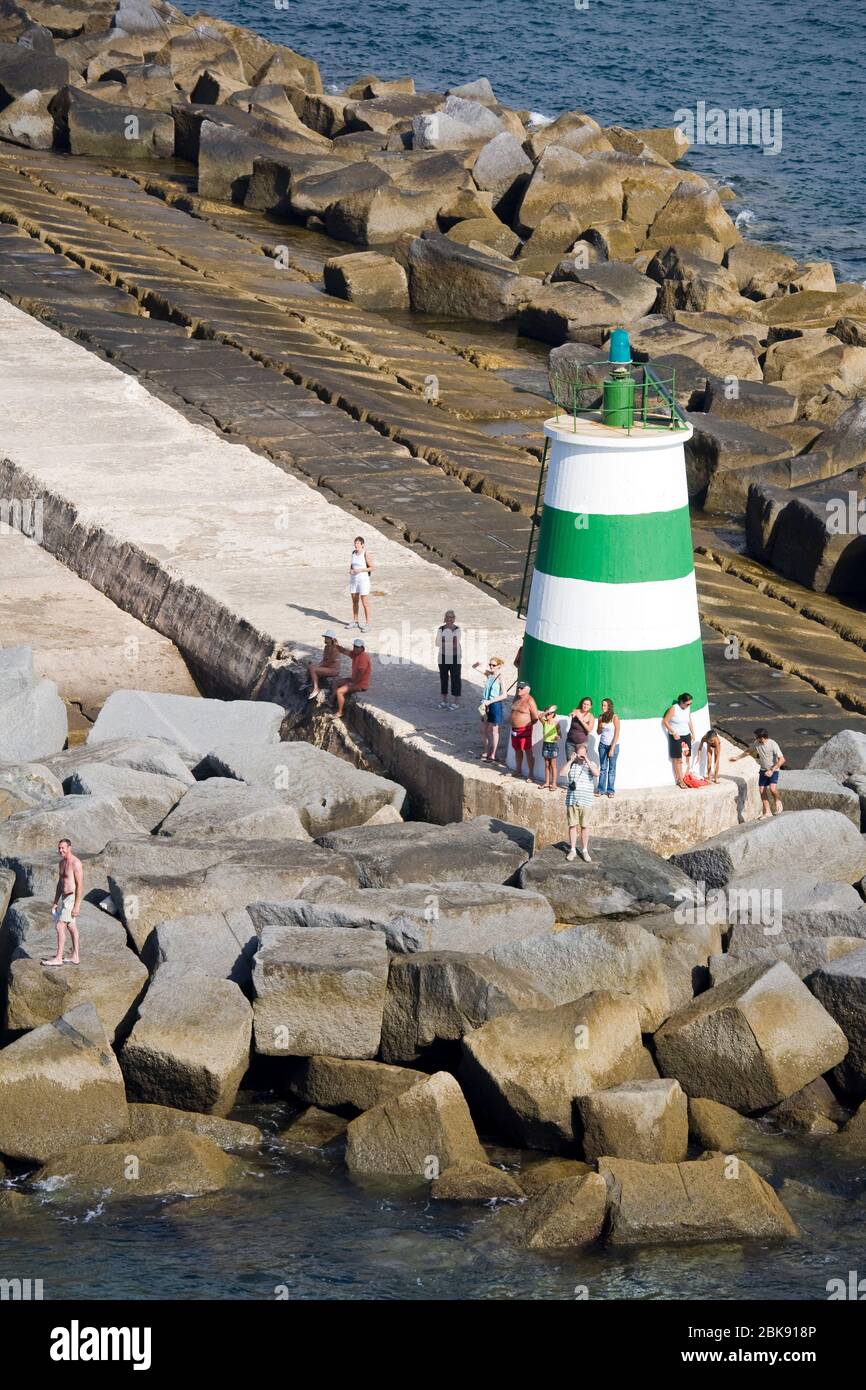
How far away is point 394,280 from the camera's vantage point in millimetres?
32344

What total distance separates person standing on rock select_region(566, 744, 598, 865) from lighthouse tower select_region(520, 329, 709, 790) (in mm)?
590

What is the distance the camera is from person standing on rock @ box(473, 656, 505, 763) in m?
14.9

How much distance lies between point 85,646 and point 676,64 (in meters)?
55.7

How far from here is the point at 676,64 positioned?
69125mm

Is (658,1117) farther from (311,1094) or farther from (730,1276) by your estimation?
(311,1094)

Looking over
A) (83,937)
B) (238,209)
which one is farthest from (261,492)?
(238,209)

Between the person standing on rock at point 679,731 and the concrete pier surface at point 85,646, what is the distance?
16.5 ft

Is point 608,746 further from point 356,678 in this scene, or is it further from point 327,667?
point 327,667

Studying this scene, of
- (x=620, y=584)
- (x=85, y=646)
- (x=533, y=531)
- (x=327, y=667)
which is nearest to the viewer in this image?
(x=620, y=584)

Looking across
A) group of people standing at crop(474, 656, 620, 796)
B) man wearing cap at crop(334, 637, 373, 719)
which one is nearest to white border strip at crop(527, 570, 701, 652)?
group of people standing at crop(474, 656, 620, 796)

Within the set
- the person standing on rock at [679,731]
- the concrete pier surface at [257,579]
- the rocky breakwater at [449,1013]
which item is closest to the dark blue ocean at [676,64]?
the concrete pier surface at [257,579]

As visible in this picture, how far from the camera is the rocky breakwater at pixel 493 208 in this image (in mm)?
27812

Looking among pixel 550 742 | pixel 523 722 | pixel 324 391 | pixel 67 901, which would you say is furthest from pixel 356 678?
pixel 324 391

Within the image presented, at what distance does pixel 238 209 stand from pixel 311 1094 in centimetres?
2739
